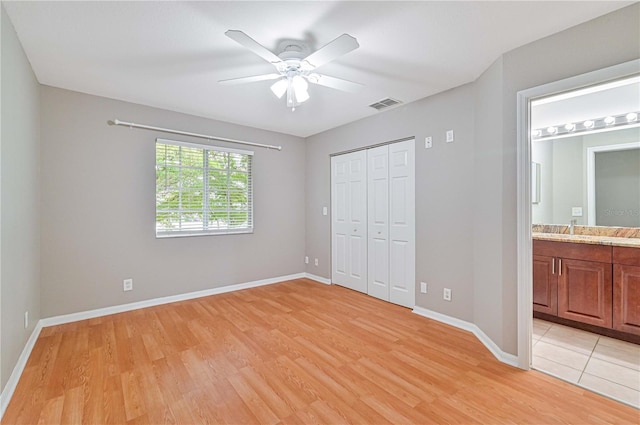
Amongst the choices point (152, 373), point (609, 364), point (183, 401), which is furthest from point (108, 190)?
point (609, 364)

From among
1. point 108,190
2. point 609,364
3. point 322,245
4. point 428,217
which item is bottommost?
point 609,364

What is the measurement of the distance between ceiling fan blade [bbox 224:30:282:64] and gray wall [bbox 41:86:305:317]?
234cm

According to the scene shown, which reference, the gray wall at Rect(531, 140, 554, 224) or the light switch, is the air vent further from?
the gray wall at Rect(531, 140, 554, 224)

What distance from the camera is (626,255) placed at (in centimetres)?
246

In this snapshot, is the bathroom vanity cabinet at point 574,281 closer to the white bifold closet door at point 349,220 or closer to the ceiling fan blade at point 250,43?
the white bifold closet door at point 349,220

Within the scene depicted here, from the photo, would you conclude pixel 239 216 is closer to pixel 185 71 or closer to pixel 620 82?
pixel 185 71

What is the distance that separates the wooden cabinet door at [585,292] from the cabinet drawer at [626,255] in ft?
0.29

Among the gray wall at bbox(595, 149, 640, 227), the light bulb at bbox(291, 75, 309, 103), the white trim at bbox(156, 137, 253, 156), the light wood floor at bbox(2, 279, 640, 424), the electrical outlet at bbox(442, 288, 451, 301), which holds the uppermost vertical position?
the light bulb at bbox(291, 75, 309, 103)

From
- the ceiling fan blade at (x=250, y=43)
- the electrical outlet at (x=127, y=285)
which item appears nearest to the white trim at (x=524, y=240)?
the ceiling fan blade at (x=250, y=43)

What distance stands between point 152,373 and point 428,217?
2.99 metres

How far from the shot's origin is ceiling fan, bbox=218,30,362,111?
5.77 feet

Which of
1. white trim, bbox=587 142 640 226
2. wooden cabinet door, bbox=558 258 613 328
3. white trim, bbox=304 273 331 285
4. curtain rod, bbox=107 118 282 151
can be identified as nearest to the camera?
wooden cabinet door, bbox=558 258 613 328

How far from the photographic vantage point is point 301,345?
2506 mm

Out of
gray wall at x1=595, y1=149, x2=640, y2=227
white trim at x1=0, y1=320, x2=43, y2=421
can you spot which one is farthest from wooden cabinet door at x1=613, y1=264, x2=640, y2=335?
white trim at x1=0, y1=320, x2=43, y2=421
